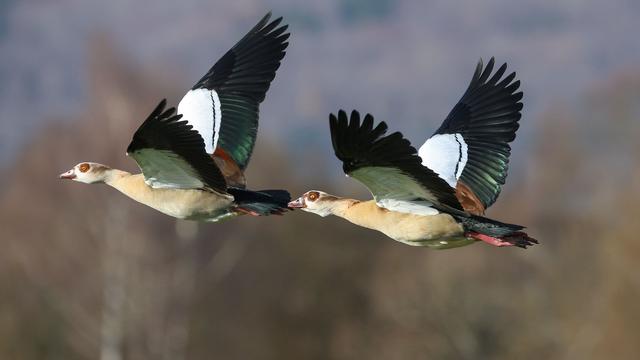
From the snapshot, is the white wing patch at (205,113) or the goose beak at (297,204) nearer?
the goose beak at (297,204)

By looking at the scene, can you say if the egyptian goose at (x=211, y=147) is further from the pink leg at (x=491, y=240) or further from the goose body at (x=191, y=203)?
the pink leg at (x=491, y=240)

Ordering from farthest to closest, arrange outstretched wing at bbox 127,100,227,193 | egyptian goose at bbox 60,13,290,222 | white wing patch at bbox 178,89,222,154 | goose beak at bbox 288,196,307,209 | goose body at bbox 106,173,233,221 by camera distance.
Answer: white wing patch at bbox 178,89,222,154, goose beak at bbox 288,196,307,209, goose body at bbox 106,173,233,221, egyptian goose at bbox 60,13,290,222, outstretched wing at bbox 127,100,227,193

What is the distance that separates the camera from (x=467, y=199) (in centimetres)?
1382

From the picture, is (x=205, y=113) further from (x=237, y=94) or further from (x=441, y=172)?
(x=441, y=172)

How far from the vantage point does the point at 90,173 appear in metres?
15.1

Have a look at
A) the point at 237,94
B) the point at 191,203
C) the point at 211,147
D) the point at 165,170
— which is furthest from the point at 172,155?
the point at 237,94

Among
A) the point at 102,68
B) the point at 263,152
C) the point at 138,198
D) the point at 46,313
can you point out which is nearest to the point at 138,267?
the point at 46,313

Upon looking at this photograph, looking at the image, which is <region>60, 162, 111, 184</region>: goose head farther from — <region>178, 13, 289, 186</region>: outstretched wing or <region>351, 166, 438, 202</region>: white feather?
<region>351, 166, 438, 202</region>: white feather

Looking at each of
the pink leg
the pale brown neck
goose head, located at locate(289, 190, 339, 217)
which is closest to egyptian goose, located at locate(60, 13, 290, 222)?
goose head, located at locate(289, 190, 339, 217)

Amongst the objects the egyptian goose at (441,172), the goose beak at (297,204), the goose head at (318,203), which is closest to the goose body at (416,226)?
the egyptian goose at (441,172)

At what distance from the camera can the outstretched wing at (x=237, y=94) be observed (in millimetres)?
14930

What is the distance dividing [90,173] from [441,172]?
11.1 ft

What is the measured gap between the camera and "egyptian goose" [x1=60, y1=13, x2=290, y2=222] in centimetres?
1316

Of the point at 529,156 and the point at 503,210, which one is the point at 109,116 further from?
the point at 529,156
